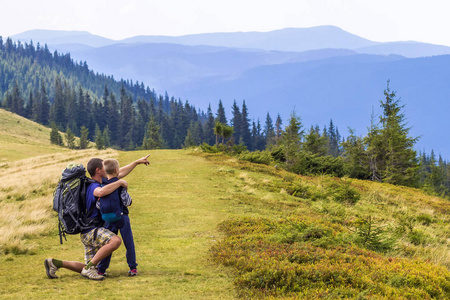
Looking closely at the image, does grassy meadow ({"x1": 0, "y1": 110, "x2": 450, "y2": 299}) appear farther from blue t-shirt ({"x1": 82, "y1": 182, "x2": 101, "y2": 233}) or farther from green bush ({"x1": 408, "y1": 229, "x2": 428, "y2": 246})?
blue t-shirt ({"x1": 82, "y1": 182, "x2": 101, "y2": 233})

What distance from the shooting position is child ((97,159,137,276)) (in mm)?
6379

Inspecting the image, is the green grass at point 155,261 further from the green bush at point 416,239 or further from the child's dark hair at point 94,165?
the green bush at point 416,239

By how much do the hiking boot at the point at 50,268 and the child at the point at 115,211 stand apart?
0.77 meters

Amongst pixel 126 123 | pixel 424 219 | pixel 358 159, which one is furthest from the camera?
pixel 126 123

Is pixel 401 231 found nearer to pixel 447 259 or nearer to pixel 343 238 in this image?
pixel 447 259

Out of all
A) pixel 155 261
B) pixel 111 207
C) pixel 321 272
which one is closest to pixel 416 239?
pixel 321 272

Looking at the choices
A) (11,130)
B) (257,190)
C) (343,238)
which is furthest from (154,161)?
(11,130)

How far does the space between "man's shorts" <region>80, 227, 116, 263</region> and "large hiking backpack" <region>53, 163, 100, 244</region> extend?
5.8 inches

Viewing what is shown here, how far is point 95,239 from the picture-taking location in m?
6.59

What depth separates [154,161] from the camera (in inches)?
1118

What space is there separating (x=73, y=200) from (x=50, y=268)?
128cm

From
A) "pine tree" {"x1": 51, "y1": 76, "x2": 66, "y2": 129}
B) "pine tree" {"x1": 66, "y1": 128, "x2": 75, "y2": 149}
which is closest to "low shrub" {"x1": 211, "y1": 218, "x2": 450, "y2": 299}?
"pine tree" {"x1": 66, "y1": 128, "x2": 75, "y2": 149}

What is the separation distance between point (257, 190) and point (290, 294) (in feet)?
44.1

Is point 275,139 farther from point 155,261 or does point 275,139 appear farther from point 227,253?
point 155,261
